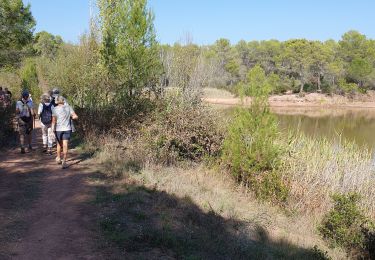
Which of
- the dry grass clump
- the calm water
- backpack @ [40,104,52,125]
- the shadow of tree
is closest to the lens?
the shadow of tree

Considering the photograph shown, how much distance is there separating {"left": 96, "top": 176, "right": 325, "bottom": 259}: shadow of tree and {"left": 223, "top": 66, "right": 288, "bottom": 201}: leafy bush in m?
2.69

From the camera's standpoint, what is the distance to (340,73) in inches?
2411

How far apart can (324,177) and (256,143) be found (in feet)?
7.24

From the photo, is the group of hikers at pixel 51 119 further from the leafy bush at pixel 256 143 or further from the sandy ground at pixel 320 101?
the sandy ground at pixel 320 101

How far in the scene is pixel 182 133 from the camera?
12.6 m

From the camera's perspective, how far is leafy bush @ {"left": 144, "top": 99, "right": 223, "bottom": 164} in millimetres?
12359

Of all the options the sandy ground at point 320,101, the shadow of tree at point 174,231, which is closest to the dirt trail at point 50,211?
the shadow of tree at point 174,231

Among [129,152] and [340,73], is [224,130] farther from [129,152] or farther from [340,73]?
[340,73]

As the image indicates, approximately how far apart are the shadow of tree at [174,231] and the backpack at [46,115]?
3.81 meters

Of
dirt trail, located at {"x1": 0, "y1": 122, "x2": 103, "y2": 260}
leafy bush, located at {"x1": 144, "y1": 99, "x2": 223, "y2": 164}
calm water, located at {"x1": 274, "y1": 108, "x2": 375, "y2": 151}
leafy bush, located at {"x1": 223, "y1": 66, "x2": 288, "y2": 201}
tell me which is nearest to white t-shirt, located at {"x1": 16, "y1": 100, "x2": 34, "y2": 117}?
dirt trail, located at {"x1": 0, "y1": 122, "x2": 103, "y2": 260}

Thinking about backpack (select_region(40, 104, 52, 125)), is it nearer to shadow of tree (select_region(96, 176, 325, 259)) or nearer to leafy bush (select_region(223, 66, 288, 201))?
shadow of tree (select_region(96, 176, 325, 259))

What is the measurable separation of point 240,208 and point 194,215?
2.42 meters

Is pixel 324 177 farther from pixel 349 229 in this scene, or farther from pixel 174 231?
pixel 174 231

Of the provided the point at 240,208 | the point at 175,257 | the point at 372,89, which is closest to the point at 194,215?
the point at 175,257
